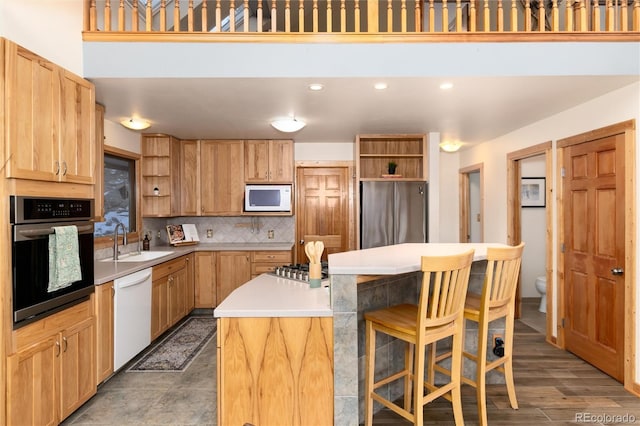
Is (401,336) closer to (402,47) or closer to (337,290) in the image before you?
(337,290)

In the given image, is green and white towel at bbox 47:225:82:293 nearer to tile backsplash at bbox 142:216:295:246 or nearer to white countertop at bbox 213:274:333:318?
white countertop at bbox 213:274:333:318

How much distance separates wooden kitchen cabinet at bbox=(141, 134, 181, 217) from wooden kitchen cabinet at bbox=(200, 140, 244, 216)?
406mm

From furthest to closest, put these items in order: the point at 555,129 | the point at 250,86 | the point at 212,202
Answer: the point at 212,202
the point at 555,129
the point at 250,86

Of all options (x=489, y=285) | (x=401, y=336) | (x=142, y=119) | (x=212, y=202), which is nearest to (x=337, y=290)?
(x=401, y=336)

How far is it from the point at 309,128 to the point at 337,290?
8.94 ft

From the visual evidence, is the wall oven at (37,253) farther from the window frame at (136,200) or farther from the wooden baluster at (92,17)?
the window frame at (136,200)

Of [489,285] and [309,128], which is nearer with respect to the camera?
[489,285]

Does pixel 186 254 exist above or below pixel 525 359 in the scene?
above

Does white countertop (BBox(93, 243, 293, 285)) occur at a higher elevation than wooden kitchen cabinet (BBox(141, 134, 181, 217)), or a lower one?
lower

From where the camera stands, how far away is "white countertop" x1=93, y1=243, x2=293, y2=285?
9.35ft

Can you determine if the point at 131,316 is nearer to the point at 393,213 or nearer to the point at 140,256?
the point at 140,256

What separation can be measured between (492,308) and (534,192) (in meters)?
3.78

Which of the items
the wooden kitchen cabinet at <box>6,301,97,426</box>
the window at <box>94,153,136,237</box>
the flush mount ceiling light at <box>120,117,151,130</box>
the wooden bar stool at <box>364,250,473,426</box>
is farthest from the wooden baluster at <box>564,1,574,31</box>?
the window at <box>94,153,136,237</box>

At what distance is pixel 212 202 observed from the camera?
498cm
